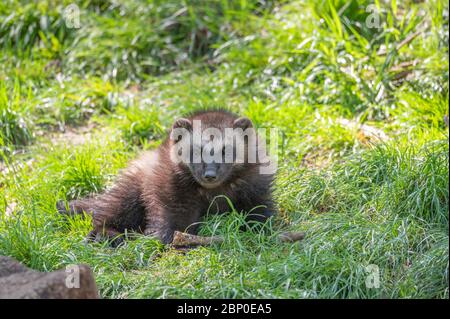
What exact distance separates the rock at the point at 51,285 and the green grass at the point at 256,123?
22.2 inches

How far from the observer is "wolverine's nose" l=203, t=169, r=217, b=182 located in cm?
585

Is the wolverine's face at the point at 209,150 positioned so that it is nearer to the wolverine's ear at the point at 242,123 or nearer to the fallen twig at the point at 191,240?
the wolverine's ear at the point at 242,123

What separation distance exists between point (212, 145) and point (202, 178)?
269 mm

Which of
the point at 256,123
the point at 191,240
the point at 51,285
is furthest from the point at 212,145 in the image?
the point at 51,285

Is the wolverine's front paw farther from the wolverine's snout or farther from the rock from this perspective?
the rock

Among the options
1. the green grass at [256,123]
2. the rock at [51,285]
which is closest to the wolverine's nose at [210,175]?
the green grass at [256,123]

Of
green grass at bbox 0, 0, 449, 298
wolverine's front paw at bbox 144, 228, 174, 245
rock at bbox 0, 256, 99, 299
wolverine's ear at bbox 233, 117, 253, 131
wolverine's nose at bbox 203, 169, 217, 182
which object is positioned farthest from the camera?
wolverine's ear at bbox 233, 117, 253, 131

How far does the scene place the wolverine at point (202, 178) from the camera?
5.99m

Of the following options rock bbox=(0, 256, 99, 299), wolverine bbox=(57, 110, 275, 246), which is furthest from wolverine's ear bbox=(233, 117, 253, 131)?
rock bbox=(0, 256, 99, 299)

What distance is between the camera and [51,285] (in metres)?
4.32

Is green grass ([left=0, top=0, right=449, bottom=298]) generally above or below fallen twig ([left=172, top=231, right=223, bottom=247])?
above
